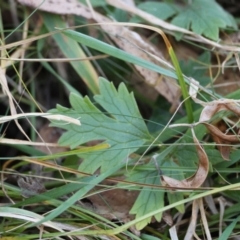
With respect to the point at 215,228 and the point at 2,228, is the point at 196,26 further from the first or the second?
the point at 2,228

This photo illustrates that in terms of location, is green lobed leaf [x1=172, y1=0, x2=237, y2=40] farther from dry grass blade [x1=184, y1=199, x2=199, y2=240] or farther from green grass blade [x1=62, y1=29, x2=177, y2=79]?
dry grass blade [x1=184, y1=199, x2=199, y2=240]

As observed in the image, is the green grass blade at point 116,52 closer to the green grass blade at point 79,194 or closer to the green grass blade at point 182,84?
the green grass blade at point 182,84

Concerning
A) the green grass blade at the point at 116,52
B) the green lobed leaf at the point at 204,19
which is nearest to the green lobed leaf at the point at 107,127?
the green grass blade at the point at 116,52

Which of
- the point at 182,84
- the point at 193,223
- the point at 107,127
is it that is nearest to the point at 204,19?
the point at 182,84

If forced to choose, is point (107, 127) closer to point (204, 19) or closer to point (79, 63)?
point (79, 63)

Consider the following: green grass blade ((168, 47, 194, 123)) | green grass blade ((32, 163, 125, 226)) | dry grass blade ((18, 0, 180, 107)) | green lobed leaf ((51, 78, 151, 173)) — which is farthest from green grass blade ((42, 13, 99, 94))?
green grass blade ((32, 163, 125, 226))

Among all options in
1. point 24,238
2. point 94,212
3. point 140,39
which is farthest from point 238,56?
point 24,238
